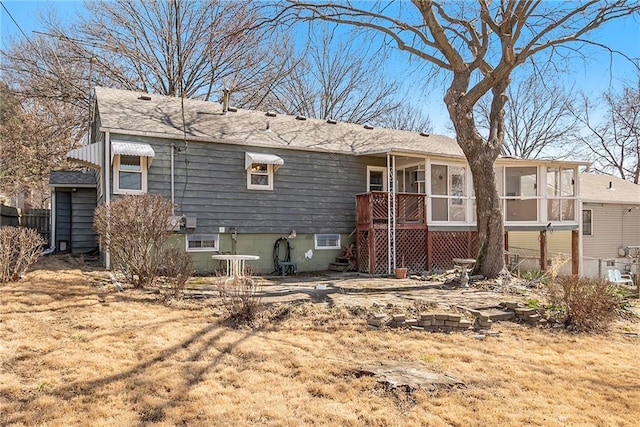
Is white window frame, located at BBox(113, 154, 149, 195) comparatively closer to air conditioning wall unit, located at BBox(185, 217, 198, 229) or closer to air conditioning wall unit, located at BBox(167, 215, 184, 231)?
air conditioning wall unit, located at BBox(167, 215, 184, 231)

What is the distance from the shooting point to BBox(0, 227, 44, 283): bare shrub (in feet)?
24.9

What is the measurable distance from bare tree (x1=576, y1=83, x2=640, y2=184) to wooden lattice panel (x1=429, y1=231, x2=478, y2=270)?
19.6 metres

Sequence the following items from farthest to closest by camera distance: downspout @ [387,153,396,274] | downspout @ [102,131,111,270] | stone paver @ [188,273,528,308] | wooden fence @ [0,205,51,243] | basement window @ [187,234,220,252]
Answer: wooden fence @ [0,205,51,243] < downspout @ [387,153,396,274] < basement window @ [187,234,220,252] < downspout @ [102,131,111,270] < stone paver @ [188,273,528,308]

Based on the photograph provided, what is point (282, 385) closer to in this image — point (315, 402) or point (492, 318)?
point (315, 402)

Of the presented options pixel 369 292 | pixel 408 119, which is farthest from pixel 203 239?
pixel 408 119

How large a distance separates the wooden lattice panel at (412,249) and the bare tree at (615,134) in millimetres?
21284

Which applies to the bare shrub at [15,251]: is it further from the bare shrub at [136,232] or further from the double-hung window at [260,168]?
the double-hung window at [260,168]

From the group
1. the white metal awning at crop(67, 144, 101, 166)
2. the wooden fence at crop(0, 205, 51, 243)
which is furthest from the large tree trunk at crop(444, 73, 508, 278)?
the wooden fence at crop(0, 205, 51, 243)

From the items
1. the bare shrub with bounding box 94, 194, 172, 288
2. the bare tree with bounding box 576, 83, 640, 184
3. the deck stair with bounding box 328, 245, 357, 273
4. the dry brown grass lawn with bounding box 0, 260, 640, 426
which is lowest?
the dry brown grass lawn with bounding box 0, 260, 640, 426

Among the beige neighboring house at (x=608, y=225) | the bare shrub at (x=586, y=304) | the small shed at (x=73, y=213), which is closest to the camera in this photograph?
the bare shrub at (x=586, y=304)

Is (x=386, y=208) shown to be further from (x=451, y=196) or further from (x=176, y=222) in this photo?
(x=176, y=222)

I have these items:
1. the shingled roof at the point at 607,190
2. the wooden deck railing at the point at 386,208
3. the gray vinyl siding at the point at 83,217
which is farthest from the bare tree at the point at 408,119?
the gray vinyl siding at the point at 83,217

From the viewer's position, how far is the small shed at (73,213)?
537 inches

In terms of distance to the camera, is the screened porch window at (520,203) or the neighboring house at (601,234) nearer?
the screened porch window at (520,203)
